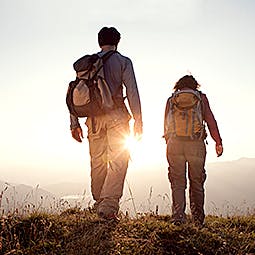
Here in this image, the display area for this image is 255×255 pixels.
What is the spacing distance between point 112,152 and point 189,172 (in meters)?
1.66

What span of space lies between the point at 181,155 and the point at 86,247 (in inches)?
117

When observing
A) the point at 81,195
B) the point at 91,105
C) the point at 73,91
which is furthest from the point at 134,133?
the point at 81,195

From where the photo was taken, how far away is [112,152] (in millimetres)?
6152

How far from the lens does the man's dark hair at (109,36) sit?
6616mm

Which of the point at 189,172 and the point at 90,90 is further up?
the point at 90,90

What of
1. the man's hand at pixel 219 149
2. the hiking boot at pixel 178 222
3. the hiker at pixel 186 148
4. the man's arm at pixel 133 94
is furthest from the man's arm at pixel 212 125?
the man's arm at pixel 133 94

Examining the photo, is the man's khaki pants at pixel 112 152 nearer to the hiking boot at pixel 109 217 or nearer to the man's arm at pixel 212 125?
the hiking boot at pixel 109 217

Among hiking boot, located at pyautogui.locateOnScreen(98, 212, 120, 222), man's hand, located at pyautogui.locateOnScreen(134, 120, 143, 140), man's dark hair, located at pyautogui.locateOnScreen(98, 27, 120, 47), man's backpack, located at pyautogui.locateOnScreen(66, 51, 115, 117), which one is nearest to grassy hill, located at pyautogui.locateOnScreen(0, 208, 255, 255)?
hiking boot, located at pyautogui.locateOnScreen(98, 212, 120, 222)

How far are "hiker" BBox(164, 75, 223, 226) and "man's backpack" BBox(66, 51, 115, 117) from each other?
1493 millimetres

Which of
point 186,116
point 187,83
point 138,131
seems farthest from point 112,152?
point 187,83

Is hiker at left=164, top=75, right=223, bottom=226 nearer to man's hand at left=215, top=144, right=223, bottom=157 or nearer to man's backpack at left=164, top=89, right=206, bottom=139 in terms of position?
man's backpack at left=164, top=89, right=206, bottom=139

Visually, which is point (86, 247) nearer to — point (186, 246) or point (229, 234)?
point (186, 246)

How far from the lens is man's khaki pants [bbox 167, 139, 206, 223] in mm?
6961

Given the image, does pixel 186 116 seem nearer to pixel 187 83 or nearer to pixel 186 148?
pixel 186 148
